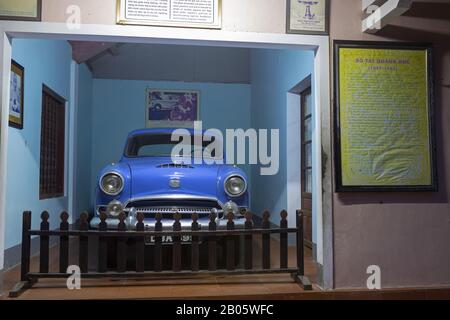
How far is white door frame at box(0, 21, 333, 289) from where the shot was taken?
2861 millimetres

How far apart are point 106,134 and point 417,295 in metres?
6.45

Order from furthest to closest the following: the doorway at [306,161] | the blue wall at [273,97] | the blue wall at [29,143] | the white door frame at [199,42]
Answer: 1. the blue wall at [273,97]
2. the doorway at [306,161]
3. the blue wall at [29,143]
4. the white door frame at [199,42]

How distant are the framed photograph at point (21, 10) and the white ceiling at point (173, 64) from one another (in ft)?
16.8

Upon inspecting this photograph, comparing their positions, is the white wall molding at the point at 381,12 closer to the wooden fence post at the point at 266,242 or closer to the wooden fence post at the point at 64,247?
the wooden fence post at the point at 266,242

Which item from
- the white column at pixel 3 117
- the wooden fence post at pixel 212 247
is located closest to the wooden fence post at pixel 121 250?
the wooden fence post at pixel 212 247

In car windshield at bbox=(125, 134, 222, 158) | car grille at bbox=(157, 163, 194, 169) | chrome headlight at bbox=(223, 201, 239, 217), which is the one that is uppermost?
car windshield at bbox=(125, 134, 222, 158)

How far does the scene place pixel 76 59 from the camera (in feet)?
20.9

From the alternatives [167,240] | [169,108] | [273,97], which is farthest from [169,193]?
[169,108]

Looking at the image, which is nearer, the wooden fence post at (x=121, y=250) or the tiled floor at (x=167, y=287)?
the tiled floor at (x=167, y=287)

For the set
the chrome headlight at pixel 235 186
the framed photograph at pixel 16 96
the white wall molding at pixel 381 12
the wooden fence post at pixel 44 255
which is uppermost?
the white wall molding at pixel 381 12

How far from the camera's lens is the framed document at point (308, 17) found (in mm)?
3094

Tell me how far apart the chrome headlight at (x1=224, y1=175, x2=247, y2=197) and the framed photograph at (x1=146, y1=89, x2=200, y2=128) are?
4656 mm

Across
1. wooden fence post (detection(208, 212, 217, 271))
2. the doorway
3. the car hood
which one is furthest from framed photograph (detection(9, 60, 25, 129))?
the doorway

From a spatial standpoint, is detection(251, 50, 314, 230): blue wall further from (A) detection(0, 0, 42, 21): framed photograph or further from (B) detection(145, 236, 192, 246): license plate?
(A) detection(0, 0, 42, 21): framed photograph
